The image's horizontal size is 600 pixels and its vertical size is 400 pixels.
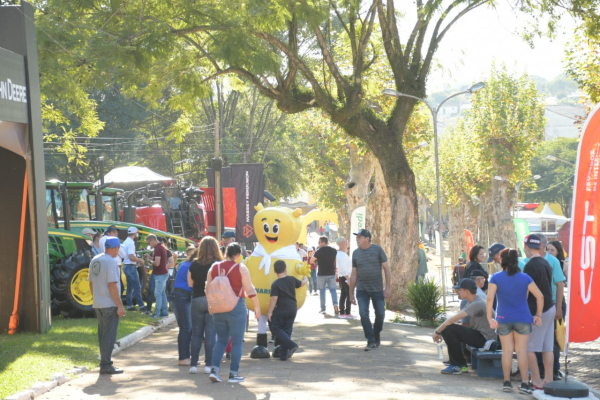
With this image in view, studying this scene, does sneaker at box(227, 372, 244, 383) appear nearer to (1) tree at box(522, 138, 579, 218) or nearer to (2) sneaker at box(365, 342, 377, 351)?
(2) sneaker at box(365, 342, 377, 351)

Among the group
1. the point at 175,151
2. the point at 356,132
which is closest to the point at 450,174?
the point at 175,151

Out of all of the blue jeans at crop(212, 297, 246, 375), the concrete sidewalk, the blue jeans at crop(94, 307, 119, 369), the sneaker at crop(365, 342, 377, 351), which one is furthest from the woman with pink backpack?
the sneaker at crop(365, 342, 377, 351)

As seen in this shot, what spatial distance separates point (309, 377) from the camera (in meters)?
10.0

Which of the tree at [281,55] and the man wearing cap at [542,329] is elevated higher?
the tree at [281,55]

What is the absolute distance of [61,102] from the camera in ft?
68.3

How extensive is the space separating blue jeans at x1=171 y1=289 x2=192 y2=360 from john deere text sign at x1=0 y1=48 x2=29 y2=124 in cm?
426

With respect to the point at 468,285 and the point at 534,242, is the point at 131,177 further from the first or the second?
the point at 534,242

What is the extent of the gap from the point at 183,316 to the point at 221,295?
5.89ft

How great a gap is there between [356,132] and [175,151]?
30472 mm

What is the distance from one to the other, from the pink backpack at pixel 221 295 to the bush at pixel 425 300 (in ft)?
27.1

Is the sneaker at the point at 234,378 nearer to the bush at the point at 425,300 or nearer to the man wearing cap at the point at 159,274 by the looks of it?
the man wearing cap at the point at 159,274

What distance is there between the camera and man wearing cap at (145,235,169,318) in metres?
16.3

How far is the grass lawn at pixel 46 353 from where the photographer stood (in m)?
9.29

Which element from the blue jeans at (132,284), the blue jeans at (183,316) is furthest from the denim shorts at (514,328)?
the blue jeans at (132,284)
